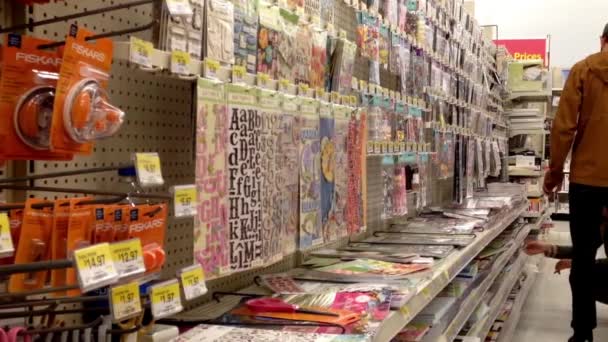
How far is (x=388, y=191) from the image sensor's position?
303cm

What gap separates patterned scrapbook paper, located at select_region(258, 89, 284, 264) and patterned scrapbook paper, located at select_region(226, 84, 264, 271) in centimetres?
2

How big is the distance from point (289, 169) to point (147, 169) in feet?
2.93

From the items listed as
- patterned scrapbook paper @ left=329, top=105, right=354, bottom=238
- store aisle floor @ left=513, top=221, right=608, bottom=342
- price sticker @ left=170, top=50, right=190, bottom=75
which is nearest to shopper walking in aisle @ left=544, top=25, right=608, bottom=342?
store aisle floor @ left=513, top=221, right=608, bottom=342

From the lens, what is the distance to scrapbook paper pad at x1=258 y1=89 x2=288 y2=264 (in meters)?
1.67

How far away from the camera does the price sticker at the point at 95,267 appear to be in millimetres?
800

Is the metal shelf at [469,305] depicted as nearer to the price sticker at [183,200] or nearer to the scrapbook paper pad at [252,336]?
the scrapbook paper pad at [252,336]

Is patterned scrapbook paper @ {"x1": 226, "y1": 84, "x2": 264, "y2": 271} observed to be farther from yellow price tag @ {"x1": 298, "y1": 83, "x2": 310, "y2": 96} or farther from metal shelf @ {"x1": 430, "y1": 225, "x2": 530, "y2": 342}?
metal shelf @ {"x1": 430, "y1": 225, "x2": 530, "y2": 342}

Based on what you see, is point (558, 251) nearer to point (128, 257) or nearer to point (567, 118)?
point (567, 118)

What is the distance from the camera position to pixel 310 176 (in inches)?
77.8

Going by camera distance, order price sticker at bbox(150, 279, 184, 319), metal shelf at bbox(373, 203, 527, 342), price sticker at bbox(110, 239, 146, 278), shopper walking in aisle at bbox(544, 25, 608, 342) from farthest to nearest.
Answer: shopper walking in aisle at bbox(544, 25, 608, 342) → metal shelf at bbox(373, 203, 527, 342) → price sticker at bbox(150, 279, 184, 319) → price sticker at bbox(110, 239, 146, 278)

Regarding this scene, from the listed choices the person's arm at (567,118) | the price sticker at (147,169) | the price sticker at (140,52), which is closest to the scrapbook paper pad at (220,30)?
the price sticker at (140,52)

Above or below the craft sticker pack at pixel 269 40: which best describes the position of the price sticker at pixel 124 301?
below

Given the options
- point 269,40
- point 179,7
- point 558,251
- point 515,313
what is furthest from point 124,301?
point 515,313

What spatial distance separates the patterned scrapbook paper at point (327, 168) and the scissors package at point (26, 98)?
44.6 inches
